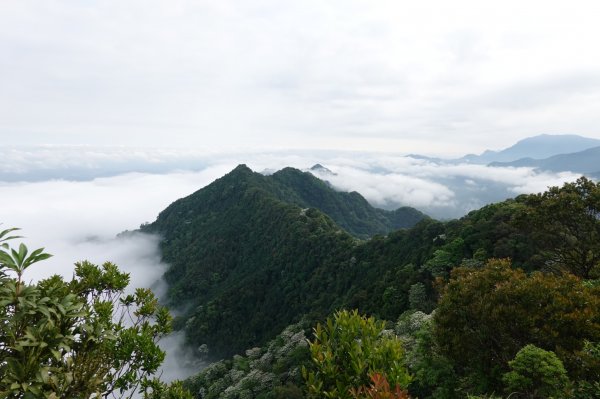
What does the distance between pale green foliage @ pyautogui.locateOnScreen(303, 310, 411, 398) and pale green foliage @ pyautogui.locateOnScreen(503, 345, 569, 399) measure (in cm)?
626

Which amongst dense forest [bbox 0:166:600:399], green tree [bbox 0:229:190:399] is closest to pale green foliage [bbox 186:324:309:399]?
dense forest [bbox 0:166:600:399]

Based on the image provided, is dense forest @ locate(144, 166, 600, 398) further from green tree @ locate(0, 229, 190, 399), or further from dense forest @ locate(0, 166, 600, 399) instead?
green tree @ locate(0, 229, 190, 399)

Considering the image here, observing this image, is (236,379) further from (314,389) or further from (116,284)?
(314,389)

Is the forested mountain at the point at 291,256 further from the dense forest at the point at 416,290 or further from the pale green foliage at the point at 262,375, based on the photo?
the pale green foliage at the point at 262,375

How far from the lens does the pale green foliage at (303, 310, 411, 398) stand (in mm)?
6574

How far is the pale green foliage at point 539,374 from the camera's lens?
10273 millimetres

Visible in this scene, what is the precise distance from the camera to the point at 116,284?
11422mm

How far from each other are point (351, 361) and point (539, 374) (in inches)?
308

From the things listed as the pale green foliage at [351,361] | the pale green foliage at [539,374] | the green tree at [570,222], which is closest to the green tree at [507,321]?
the pale green foliage at [539,374]

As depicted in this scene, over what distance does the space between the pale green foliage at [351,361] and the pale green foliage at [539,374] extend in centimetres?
626

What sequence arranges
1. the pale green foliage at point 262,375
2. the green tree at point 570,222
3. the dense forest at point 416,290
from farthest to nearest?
the pale green foliage at point 262,375, the green tree at point 570,222, the dense forest at point 416,290

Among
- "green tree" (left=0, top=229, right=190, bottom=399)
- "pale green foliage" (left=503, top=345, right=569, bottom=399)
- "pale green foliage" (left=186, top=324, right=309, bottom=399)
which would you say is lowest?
"pale green foliage" (left=186, top=324, right=309, bottom=399)

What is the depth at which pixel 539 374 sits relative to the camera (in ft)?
34.5

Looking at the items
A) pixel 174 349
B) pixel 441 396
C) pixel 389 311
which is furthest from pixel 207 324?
pixel 441 396
